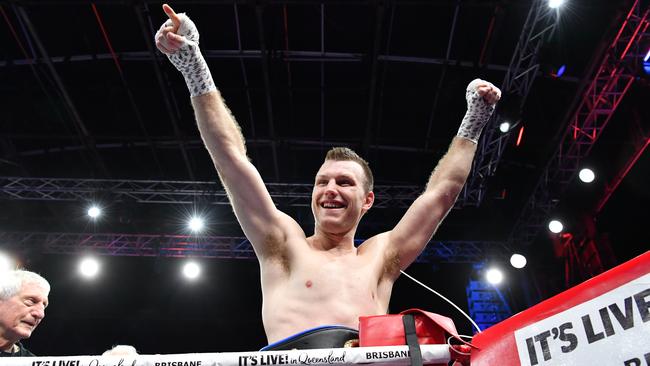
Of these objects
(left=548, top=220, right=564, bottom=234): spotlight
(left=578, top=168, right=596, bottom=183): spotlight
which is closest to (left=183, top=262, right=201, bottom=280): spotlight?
(left=548, top=220, right=564, bottom=234): spotlight

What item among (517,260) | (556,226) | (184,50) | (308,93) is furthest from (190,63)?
(517,260)

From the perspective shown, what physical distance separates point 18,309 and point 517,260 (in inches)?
307

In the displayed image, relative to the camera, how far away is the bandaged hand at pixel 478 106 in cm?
215

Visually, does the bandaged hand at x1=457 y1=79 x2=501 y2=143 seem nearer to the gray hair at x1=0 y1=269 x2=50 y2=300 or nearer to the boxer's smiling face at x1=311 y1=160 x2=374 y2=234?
the boxer's smiling face at x1=311 y1=160 x2=374 y2=234

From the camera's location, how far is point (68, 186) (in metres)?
9.27

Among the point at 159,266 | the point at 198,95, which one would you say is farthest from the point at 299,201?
the point at 198,95

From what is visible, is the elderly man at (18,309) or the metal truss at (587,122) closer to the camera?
the elderly man at (18,309)

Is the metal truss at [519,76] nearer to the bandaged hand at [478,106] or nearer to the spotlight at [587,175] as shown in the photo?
the spotlight at [587,175]

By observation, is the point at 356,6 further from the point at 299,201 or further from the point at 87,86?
the point at 87,86

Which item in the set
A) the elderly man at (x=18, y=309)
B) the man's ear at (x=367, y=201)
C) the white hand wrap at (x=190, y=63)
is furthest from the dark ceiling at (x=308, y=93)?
the white hand wrap at (x=190, y=63)

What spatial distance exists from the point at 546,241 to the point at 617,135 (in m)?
2.35

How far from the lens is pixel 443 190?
2064 millimetres

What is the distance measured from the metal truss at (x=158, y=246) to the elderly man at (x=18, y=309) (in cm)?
595

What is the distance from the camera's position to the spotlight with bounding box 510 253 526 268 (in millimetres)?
8969
